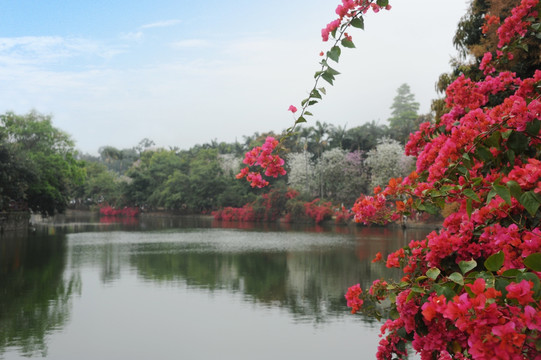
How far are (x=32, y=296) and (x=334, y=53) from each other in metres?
9.33

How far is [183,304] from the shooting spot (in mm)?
9719

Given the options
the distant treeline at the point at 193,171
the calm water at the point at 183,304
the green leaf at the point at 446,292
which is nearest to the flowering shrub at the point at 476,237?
the green leaf at the point at 446,292

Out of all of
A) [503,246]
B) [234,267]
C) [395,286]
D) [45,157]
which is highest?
[45,157]

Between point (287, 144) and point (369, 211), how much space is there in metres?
41.8

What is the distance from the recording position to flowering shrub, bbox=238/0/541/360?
1.55m

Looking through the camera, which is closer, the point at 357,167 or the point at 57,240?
the point at 57,240

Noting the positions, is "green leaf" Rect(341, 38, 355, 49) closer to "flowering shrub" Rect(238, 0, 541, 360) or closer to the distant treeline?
"flowering shrub" Rect(238, 0, 541, 360)

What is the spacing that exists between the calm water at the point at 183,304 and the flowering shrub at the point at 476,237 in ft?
13.9

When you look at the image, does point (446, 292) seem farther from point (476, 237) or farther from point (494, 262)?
point (476, 237)

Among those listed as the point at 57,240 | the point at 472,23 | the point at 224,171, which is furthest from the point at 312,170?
the point at 472,23

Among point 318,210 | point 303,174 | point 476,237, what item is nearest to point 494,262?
point 476,237

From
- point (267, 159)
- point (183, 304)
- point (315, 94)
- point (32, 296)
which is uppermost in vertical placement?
point (315, 94)

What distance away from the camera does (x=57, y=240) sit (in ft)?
74.9

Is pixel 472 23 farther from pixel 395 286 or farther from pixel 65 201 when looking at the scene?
pixel 65 201
